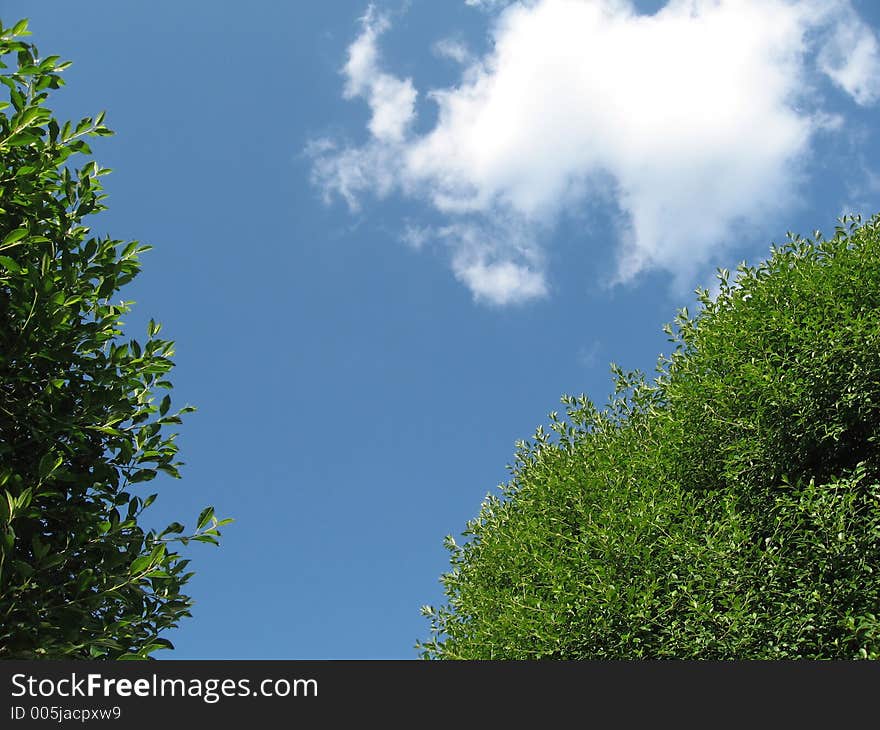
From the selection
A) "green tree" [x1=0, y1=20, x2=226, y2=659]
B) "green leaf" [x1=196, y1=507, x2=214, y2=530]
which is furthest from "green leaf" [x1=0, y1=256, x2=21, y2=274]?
"green leaf" [x1=196, y1=507, x2=214, y2=530]

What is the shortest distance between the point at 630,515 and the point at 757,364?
14.8 feet

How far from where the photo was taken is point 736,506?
674 inches

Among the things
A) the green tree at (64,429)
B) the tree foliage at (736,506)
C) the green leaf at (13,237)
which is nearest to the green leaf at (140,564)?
the green tree at (64,429)

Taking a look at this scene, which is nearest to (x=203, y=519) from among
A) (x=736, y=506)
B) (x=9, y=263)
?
(x=9, y=263)

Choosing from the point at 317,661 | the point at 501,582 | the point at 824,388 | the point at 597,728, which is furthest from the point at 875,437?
the point at 317,661

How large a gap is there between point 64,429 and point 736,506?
14.4 meters

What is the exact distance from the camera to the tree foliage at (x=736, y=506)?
14.9 meters

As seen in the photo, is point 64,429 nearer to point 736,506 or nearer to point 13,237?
point 13,237

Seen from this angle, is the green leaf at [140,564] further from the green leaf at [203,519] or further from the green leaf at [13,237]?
the green leaf at [13,237]

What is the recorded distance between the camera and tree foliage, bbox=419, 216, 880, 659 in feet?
48.8

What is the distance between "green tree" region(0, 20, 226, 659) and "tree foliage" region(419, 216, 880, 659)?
10.5 meters

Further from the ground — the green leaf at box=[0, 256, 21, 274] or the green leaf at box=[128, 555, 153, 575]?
the green leaf at box=[0, 256, 21, 274]

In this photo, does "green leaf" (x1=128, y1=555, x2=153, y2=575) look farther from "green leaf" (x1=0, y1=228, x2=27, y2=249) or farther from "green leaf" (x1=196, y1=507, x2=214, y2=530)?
"green leaf" (x1=0, y1=228, x2=27, y2=249)

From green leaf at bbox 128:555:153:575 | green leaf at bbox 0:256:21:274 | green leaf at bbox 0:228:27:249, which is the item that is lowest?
green leaf at bbox 128:555:153:575
